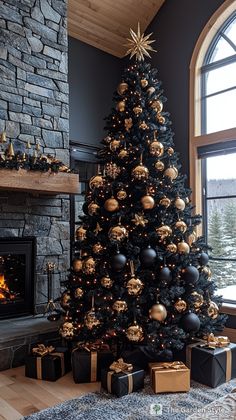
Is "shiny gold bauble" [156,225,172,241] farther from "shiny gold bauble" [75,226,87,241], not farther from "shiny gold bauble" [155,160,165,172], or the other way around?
"shiny gold bauble" [75,226,87,241]

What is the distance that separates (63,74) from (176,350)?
9.98 feet

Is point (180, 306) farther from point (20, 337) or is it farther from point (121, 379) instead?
point (20, 337)

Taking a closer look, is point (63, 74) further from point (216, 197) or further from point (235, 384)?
point (235, 384)

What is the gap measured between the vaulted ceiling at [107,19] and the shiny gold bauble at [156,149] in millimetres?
2307

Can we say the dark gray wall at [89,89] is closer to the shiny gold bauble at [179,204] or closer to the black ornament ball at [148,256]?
the shiny gold bauble at [179,204]

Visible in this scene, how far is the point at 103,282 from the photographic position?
291cm

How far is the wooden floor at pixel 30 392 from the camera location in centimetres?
233

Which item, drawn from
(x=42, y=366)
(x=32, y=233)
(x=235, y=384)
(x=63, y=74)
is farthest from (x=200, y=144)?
(x=42, y=366)

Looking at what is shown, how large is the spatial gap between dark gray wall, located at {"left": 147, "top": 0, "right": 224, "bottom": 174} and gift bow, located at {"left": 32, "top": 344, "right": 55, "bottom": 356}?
2446mm

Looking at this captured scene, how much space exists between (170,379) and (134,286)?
68cm

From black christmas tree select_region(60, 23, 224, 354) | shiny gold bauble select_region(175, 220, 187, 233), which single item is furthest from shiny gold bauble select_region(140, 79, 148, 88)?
shiny gold bauble select_region(175, 220, 187, 233)

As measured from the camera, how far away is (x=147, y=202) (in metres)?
2.99

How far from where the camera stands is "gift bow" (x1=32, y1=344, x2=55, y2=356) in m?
2.87

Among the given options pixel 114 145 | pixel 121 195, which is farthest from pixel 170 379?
pixel 114 145
